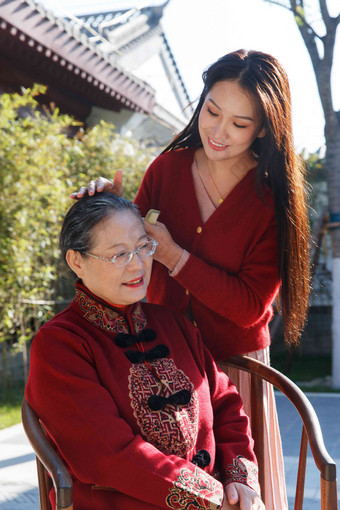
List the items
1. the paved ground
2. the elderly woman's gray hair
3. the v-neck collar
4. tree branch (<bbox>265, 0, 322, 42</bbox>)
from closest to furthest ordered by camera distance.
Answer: the elderly woman's gray hair, the v-neck collar, the paved ground, tree branch (<bbox>265, 0, 322, 42</bbox>)

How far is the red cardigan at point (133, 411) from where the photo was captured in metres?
1.42

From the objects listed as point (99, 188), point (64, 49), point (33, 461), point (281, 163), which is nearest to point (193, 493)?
point (99, 188)

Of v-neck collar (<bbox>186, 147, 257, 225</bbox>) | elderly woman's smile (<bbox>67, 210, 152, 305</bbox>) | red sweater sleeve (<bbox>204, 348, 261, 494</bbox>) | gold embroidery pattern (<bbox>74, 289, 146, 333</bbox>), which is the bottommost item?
red sweater sleeve (<bbox>204, 348, 261, 494</bbox>)

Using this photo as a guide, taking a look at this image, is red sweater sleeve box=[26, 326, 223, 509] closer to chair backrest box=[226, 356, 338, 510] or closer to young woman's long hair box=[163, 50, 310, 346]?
chair backrest box=[226, 356, 338, 510]

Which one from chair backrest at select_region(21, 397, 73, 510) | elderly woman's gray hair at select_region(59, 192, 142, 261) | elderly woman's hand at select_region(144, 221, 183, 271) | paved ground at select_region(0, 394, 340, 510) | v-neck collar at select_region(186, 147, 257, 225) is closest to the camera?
chair backrest at select_region(21, 397, 73, 510)

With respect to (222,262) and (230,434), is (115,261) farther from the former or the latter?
(230,434)

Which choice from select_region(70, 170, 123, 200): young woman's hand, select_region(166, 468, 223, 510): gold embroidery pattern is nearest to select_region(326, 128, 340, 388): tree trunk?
select_region(70, 170, 123, 200): young woman's hand

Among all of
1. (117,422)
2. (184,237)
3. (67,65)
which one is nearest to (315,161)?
(67,65)

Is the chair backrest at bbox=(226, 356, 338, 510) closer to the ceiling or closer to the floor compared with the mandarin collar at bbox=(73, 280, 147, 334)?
closer to the floor

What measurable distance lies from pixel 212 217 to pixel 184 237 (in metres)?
0.11

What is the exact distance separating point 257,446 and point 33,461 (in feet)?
7.09

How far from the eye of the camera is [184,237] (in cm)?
195

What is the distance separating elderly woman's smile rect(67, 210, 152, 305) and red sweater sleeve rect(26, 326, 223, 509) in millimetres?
223

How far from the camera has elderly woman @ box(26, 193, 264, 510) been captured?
1420 mm
